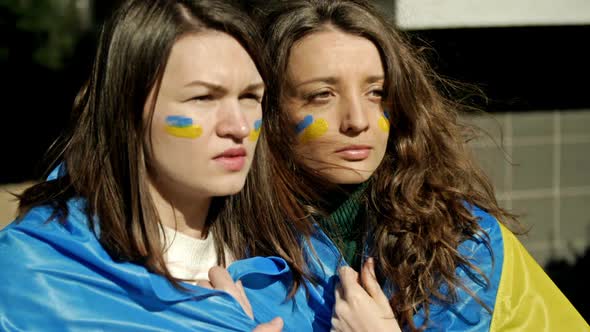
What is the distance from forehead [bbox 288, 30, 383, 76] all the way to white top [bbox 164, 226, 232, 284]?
694 mm

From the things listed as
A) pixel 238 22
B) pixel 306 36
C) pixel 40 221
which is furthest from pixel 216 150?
pixel 306 36

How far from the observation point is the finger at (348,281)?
7.90 feet

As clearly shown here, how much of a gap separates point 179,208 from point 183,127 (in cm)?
30

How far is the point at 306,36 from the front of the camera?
2670mm

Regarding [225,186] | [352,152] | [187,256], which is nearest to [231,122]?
[225,186]

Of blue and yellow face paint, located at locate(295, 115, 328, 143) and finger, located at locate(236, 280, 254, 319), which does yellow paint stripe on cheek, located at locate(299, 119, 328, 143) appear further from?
finger, located at locate(236, 280, 254, 319)

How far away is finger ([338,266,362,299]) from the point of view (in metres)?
2.41

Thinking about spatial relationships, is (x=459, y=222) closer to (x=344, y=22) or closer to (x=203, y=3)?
(x=344, y=22)

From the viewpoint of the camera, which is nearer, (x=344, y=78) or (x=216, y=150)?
(x=216, y=150)

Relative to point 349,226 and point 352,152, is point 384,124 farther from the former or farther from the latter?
point 349,226

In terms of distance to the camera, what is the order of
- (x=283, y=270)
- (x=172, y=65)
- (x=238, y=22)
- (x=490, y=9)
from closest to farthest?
(x=172, y=65), (x=238, y=22), (x=283, y=270), (x=490, y=9)

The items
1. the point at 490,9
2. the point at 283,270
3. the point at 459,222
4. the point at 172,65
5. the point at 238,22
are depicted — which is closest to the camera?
the point at 172,65

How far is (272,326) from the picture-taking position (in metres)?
2.26

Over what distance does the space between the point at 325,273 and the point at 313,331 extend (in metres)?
0.22
